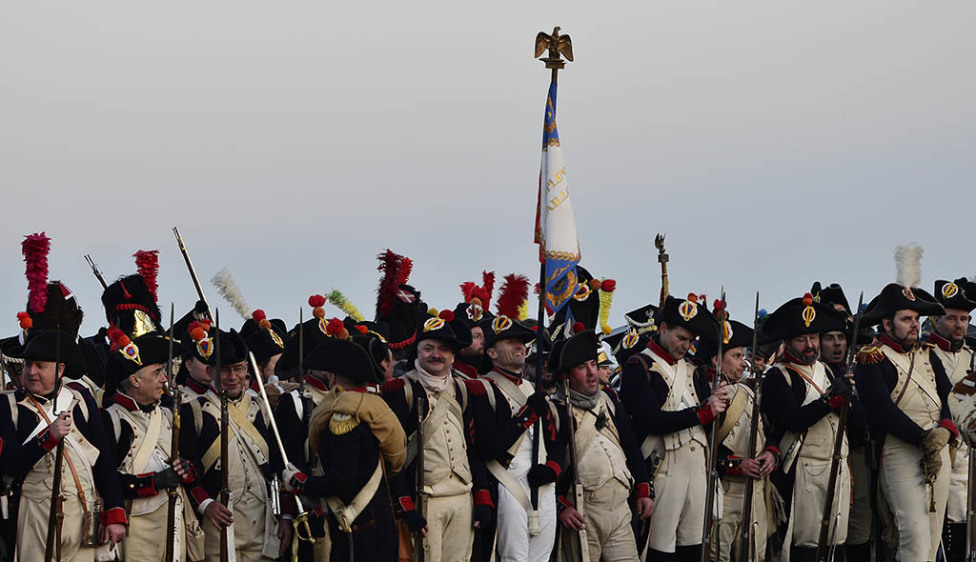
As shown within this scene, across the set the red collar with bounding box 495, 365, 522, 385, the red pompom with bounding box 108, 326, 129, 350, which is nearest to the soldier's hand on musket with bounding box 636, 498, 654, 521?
the red collar with bounding box 495, 365, 522, 385

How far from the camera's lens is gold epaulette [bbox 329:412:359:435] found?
897 cm

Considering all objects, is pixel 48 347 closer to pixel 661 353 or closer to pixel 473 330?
pixel 473 330

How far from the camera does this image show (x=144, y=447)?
1007 centimetres

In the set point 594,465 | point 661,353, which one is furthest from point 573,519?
point 661,353

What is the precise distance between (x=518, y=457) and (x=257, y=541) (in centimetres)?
201

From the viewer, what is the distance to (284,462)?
995 cm

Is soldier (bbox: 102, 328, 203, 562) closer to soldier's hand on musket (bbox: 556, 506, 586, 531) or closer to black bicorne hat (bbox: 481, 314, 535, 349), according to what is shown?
black bicorne hat (bbox: 481, 314, 535, 349)

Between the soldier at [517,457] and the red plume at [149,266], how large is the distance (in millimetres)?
3118

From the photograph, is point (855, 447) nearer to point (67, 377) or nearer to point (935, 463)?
point (935, 463)

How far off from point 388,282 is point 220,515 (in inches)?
125

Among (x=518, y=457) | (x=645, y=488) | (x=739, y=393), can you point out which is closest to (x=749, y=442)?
(x=739, y=393)

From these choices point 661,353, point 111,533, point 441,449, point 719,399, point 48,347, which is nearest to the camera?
point 48,347

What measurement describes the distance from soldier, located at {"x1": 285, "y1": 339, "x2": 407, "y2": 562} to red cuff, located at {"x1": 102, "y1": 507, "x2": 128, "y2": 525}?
4.38 feet

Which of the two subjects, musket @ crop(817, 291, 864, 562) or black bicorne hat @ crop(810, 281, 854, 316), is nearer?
musket @ crop(817, 291, 864, 562)
